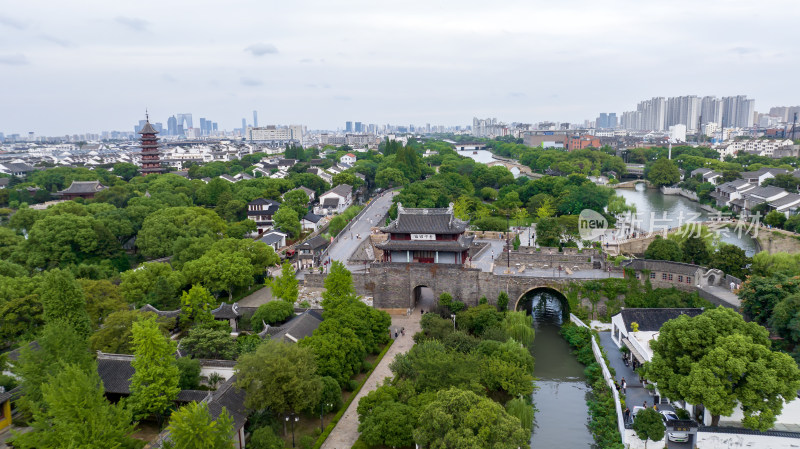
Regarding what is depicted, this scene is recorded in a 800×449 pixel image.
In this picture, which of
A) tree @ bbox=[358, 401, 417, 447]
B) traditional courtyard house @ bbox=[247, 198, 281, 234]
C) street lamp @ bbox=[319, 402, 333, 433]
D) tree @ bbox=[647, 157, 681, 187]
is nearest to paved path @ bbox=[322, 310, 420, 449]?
street lamp @ bbox=[319, 402, 333, 433]

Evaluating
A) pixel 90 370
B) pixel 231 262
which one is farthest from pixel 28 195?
pixel 90 370

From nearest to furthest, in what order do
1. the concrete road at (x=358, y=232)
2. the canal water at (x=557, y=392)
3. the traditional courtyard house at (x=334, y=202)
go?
1. the canal water at (x=557, y=392)
2. the concrete road at (x=358, y=232)
3. the traditional courtyard house at (x=334, y=202)

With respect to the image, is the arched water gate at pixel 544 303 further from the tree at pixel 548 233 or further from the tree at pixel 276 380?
the tree at pixel 276 380

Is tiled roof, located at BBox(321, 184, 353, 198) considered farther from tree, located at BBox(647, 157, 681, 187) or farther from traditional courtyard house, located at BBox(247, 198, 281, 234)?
tree, located at BBox(647, 157, 681, 187)

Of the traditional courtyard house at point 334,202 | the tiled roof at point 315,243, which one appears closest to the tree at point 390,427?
the tiled roof at point 315,243

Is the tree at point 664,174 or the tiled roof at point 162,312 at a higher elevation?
the tree at point 664,174

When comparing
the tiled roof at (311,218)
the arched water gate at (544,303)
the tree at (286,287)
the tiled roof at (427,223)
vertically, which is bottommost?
the arched water gate at (544,303)

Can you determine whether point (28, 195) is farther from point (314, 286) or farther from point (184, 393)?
point (184, 393)
